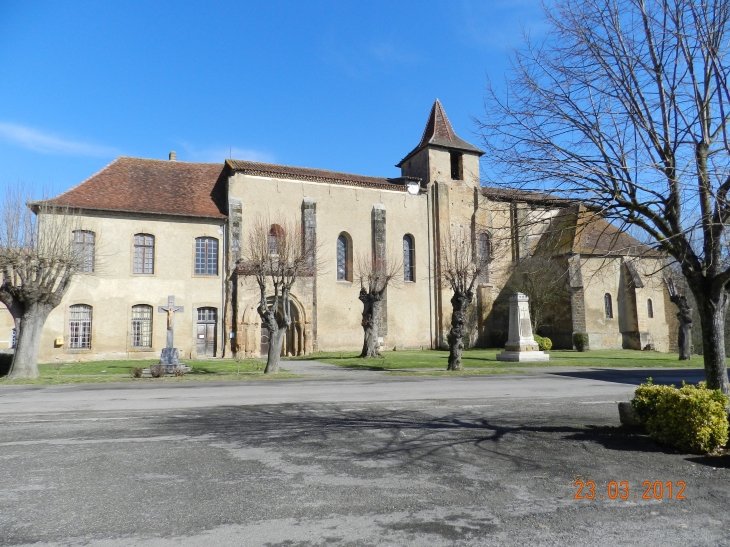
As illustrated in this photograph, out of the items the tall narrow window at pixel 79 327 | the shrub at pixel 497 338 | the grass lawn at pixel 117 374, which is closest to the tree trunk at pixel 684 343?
the shrub at pixel 497 338

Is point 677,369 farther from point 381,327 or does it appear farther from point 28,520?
point 28,520

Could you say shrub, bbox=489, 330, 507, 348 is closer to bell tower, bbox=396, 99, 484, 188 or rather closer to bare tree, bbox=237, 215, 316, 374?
bell tower, bbox=396, 99, 484, 188

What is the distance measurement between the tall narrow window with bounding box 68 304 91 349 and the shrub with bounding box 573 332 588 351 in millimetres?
27435

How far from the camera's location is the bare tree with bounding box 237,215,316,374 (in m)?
19.3

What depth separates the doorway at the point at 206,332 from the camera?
27.6 m

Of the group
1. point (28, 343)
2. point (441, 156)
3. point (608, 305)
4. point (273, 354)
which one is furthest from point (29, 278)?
point (608, 305)

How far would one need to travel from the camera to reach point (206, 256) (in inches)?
1114

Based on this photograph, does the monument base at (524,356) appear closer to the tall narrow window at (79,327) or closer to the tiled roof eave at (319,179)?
the tiled roof eave at (319,179)

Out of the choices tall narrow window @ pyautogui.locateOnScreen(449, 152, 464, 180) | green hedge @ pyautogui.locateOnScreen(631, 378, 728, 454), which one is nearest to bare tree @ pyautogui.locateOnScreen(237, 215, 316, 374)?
tall narrow window @ pyautogui.locateOnScreen(449, 152, 464, 180)

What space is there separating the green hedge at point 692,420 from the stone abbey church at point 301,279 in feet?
55.4

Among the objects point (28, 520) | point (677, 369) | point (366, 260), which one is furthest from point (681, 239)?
point (366, 260)

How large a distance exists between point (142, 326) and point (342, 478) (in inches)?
951

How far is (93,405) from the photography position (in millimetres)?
10664

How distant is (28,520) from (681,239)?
8.18 meters
